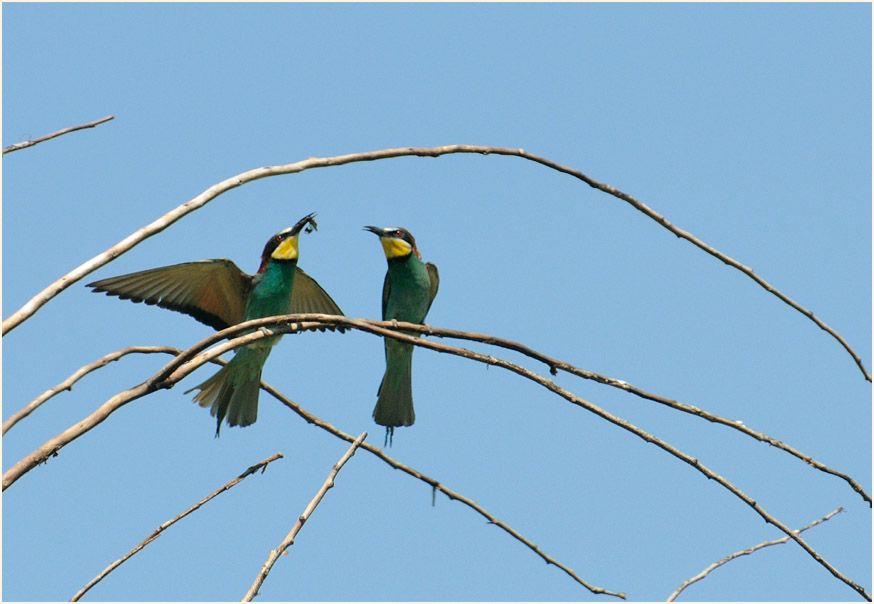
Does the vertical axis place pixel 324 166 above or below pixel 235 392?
below

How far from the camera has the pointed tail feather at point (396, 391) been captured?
22.2 ft

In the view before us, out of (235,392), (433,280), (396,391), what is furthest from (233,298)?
(433,280)

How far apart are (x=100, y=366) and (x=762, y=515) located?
60.0 inches

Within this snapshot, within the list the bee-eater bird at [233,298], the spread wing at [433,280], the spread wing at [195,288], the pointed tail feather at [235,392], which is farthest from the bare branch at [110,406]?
the spread wing at [433,280]

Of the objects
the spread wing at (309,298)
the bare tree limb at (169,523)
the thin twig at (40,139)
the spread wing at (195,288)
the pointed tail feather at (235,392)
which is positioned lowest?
the bare tree limb at (169,523)

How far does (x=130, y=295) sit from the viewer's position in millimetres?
5461

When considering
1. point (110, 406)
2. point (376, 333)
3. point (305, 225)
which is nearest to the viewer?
point (110, 406)

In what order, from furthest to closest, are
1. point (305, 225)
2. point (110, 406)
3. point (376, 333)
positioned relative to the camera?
point (305, 225)
point (376, 333)
point (110, 406)

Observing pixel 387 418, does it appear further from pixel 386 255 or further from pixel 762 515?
pixel 762 515

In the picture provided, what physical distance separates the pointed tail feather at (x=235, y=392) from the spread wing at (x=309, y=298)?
718mm

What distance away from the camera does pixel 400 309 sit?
678 centimetres

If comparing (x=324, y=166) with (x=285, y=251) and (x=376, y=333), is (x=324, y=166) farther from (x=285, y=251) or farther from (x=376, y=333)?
(x=285, y=251)

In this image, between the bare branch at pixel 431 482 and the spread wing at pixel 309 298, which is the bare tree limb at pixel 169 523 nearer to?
the bare branch at pixel 431 482

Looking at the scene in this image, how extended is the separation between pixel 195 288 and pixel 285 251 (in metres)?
0.50
